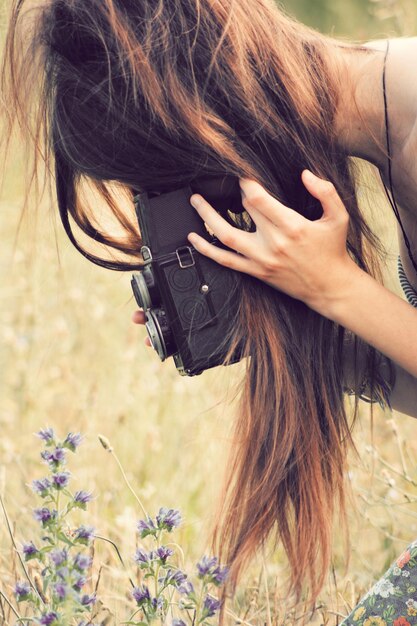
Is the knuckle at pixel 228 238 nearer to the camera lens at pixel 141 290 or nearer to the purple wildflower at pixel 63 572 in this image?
the camera lens at pixel 141 290

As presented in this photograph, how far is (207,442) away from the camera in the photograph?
2291 millimetres

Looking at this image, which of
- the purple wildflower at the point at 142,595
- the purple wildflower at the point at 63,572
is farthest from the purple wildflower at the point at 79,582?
the purple wildflower at the point at 142,595

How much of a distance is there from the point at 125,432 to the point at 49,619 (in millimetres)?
1347

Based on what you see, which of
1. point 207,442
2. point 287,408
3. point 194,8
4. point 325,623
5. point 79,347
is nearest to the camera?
point 194,8

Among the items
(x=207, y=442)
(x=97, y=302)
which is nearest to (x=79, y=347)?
(x=97, y=302)

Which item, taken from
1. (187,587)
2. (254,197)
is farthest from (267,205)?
(187,587)

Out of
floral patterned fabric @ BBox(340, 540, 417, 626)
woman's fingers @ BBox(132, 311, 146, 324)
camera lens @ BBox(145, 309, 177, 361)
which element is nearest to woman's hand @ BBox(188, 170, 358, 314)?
camera lens @ BBox(145, 309, 177, 361)

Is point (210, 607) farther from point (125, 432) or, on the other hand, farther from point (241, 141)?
point (125, 432)

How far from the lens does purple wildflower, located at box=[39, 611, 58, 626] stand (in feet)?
3.16

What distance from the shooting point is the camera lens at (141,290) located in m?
1.34

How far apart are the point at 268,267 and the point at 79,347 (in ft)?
4.72

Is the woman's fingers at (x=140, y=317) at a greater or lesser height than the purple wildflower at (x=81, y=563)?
greater

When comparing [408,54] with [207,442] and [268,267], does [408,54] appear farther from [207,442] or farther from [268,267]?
[207,442]

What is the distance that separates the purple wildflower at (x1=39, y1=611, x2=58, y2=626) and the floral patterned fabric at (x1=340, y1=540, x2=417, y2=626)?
15.5 inches
